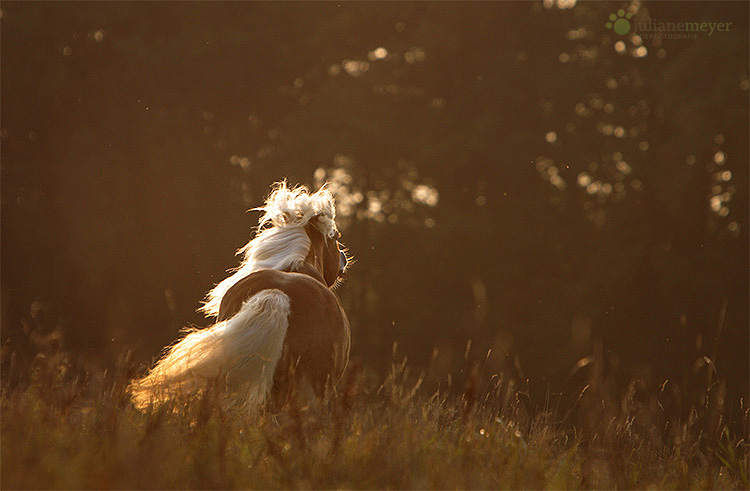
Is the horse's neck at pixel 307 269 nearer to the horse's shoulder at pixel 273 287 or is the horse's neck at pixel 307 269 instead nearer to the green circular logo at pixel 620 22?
the horse's shoulder at pixel 273 287

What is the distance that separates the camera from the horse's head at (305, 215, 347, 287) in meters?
7.38

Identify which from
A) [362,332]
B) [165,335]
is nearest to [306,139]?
[362,332]

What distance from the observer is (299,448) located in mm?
3629

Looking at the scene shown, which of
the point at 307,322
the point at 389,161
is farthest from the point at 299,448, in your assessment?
the point at 389,161

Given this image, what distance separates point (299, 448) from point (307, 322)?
6.99 ft

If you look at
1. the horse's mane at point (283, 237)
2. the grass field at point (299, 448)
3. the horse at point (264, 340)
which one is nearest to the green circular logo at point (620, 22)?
the horse's mane at point (283, 237)

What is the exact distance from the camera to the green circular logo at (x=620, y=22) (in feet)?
81.2

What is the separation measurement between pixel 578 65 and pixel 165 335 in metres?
13.7

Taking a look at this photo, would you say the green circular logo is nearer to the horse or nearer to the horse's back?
the horse

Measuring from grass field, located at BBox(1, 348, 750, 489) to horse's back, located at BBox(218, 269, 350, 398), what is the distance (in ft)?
3.39

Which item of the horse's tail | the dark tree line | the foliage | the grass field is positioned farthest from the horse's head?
the dark tree line

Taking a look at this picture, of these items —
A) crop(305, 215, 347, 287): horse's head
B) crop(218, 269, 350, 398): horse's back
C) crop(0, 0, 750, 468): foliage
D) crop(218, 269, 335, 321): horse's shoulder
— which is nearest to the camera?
crop(218, 269, 350, 398): horse's back

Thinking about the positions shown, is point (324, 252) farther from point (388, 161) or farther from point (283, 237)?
point (388, 161)

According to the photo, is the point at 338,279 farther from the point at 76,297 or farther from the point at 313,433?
the point at 76,297
